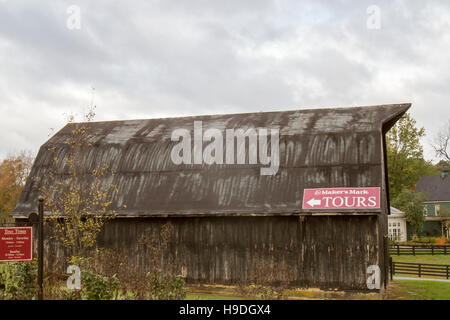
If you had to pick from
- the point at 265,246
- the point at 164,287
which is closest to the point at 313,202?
the point at 265,246

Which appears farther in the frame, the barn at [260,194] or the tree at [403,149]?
the tree at [403,149]

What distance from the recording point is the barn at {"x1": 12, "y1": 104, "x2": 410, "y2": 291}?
61.3ft

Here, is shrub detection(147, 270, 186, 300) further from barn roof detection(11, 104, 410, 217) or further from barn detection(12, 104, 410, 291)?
barn roof detection(11, 104, 410, 217)

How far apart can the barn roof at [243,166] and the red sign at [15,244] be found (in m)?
7.49

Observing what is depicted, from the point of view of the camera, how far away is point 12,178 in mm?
60562

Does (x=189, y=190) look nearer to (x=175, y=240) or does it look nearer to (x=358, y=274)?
(x=175, y=240)

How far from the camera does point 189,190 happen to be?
2108cm

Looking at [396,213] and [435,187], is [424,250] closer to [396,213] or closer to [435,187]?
[396,213]

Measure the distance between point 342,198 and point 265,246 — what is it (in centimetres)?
340

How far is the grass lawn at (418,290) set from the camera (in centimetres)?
2036

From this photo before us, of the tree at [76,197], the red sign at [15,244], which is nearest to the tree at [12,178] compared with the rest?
the tree at [76,197]

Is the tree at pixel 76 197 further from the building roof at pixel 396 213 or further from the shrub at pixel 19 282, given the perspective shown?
the building roof at pixel 396 213
